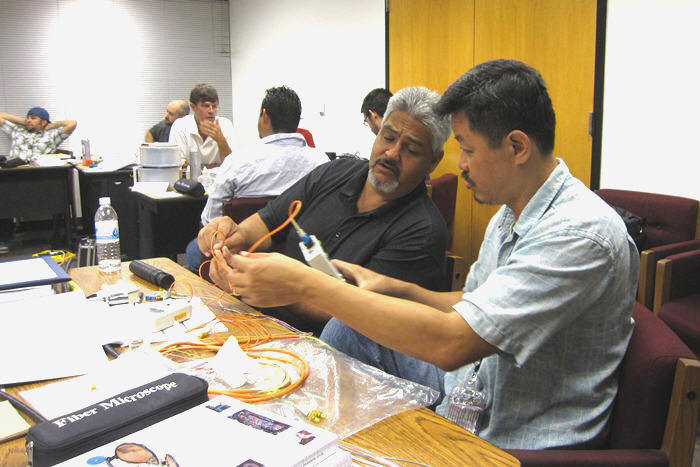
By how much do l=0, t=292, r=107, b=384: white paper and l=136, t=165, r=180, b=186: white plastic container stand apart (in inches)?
123

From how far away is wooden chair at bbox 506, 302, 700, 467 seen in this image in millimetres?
986

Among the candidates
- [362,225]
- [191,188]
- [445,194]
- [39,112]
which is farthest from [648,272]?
[39,112]

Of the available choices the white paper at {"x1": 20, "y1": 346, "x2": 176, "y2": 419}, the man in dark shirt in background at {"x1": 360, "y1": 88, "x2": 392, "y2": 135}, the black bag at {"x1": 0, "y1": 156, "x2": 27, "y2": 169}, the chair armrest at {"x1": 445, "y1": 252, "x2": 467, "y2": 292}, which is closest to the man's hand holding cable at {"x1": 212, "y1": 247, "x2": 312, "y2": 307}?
the white paper at {"x1": 20, "y1": 346, "x2": 176, "y2": 419}

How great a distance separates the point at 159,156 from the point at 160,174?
0.14 metres

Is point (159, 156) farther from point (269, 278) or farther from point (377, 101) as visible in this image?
point (269, 278)

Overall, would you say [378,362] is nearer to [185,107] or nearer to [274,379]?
[274,379]

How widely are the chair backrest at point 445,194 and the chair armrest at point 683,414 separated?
2.77m

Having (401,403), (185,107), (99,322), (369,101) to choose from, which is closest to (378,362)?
(401,403)

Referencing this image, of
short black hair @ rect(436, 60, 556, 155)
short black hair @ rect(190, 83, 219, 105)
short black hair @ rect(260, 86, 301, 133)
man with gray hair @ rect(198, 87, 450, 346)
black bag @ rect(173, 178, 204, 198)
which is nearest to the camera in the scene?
short black hair @ rect(436, 60, 556, 155)

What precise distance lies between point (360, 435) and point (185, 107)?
6.79 meters

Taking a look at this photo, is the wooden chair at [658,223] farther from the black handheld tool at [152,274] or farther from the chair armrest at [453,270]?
the black handheld tool at [152,274]

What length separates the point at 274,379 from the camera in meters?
1.17

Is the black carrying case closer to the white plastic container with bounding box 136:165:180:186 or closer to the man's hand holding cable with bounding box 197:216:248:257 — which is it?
the man's hand holding cable with bounding box 197:216:248:257

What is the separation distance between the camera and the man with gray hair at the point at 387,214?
1.79 meters
